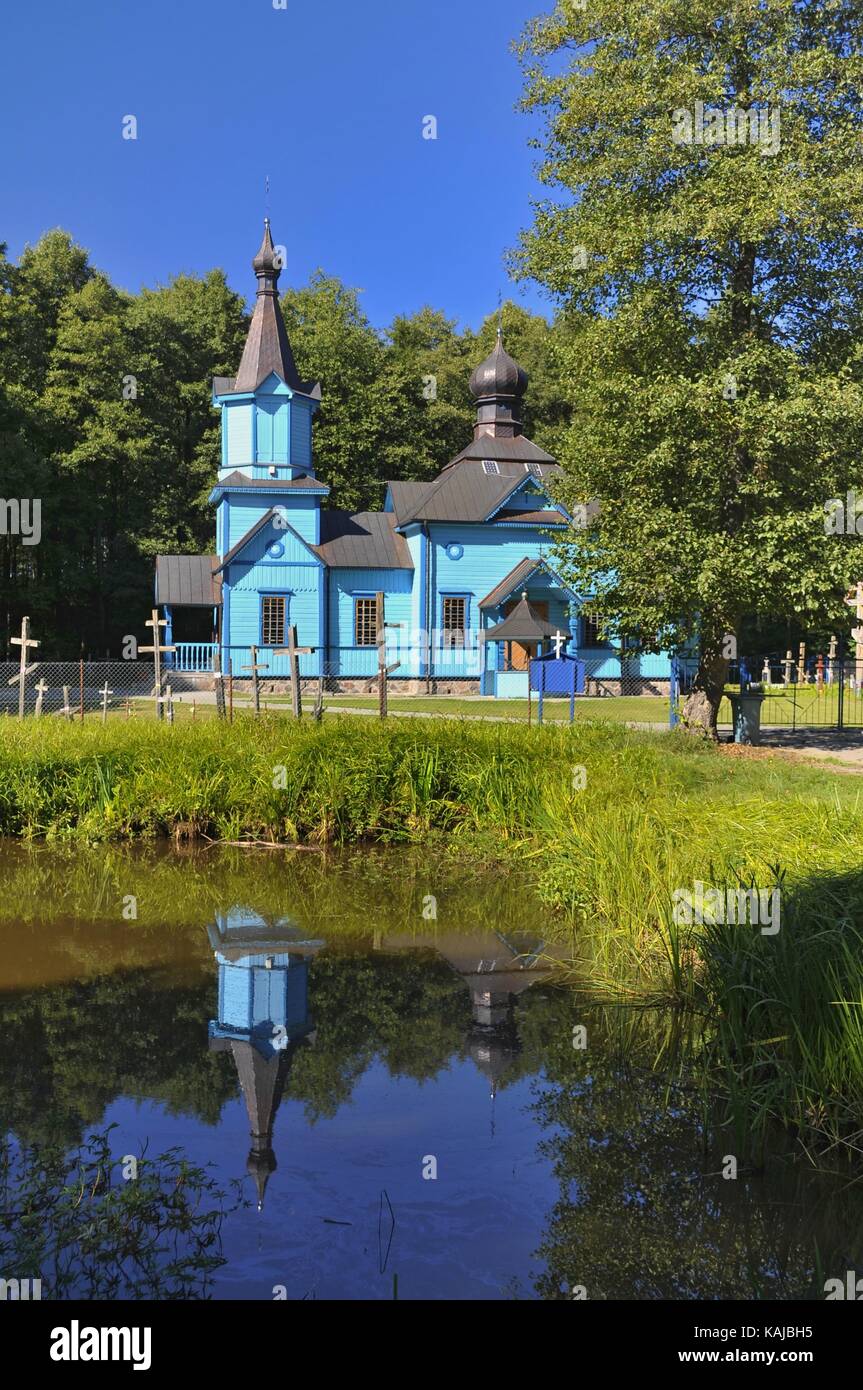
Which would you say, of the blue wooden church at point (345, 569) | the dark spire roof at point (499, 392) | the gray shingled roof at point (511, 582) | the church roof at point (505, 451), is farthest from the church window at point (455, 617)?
the dark spire roof at point (499, 392)

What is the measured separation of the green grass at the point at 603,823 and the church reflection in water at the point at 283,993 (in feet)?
2.02

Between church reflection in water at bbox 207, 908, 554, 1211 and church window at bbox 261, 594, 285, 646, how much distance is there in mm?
23818

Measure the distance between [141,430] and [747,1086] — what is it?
39198 mm

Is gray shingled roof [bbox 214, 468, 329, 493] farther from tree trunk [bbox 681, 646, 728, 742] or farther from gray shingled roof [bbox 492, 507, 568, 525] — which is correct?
tree trunk [bbox 681, 646, 728, 742]

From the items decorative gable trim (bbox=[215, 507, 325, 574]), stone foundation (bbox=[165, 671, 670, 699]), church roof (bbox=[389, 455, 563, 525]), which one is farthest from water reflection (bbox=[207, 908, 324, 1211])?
church roof (bbox=[389, 455, 563, 525])

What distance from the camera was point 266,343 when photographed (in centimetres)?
3372

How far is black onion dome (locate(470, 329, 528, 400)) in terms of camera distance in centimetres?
3541

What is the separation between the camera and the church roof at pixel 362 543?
109 ft

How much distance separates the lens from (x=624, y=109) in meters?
16.0

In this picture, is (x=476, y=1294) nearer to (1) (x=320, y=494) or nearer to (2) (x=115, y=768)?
(2) (x=115, y=768)

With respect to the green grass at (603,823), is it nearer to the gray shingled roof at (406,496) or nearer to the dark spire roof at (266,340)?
the gray shingled roof at (406,496)

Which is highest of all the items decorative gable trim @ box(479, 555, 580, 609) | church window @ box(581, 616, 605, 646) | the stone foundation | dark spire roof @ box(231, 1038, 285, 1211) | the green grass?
decorative gable trim @ box(479, 555, 580, 609)

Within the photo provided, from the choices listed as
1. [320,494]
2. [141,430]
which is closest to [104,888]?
[320,494]

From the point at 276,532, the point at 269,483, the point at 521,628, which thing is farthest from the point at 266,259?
the point at 521,628
